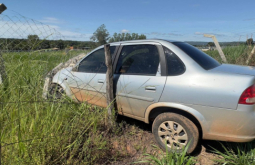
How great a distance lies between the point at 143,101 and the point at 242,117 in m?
1.31

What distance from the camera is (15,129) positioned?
2.16 meters

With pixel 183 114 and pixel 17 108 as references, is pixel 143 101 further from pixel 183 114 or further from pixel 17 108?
pixel 17 108

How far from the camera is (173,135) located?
8.71 feet

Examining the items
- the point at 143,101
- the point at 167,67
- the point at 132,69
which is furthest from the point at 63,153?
the point at 167,67

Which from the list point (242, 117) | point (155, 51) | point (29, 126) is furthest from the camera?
point (155, 51)

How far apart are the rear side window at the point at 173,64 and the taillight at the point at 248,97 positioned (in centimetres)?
77

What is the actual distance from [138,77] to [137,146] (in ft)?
3.69

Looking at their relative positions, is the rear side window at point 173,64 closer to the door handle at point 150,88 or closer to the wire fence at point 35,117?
the door handle at point 150,88

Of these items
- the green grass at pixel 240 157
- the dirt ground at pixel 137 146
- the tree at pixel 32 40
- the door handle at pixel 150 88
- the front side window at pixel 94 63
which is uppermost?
the tree at pixel 32 40

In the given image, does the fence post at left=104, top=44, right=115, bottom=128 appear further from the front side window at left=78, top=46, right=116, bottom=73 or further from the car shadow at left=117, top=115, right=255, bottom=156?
the car shadow at left=117, top=115, right=255, bottom=156

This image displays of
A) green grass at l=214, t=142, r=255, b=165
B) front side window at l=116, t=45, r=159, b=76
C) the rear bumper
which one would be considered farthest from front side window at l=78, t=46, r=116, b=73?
green grass at l=214, t=142, r=255, b=165

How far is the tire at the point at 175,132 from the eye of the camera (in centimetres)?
248

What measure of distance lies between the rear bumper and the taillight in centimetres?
5

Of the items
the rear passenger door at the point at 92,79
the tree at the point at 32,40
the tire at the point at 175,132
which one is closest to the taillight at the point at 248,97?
the tire at the point at 175,132
